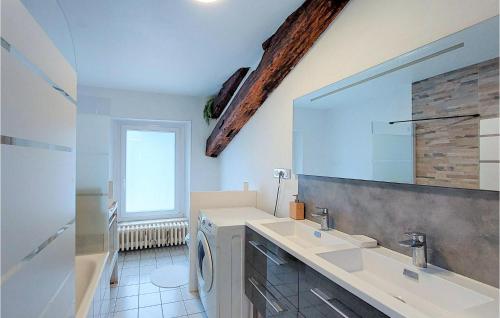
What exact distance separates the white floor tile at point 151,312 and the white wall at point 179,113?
2013 mm

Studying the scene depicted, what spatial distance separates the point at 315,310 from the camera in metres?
1.19

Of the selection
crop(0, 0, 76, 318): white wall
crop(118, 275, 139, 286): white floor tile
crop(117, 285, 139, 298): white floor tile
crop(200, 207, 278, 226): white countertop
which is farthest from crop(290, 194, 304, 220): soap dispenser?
crop(118, 275, 139, 286): white floor tile

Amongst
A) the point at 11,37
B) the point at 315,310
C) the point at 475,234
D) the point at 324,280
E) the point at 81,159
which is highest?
the point at 11,37

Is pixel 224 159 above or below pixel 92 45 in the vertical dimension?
below

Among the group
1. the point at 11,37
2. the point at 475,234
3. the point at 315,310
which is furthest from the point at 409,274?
the point at 11,37

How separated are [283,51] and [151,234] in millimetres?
3280

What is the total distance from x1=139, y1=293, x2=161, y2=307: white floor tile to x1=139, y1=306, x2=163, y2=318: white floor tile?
67mm

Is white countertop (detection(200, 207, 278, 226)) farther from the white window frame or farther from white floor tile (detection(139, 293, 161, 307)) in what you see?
the white window frame

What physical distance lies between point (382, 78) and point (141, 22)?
1.81m

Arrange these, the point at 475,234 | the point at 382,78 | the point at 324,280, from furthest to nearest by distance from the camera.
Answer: the point at 382,78
the point at 324,280
the point at 475,234

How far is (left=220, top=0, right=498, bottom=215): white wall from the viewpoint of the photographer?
3.75ft

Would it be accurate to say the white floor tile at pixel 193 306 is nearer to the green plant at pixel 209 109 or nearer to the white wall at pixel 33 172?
the white wall at pixel 33 172

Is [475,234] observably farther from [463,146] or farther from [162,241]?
[162,241]

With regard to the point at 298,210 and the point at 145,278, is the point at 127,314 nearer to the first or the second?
the point at 145,278
